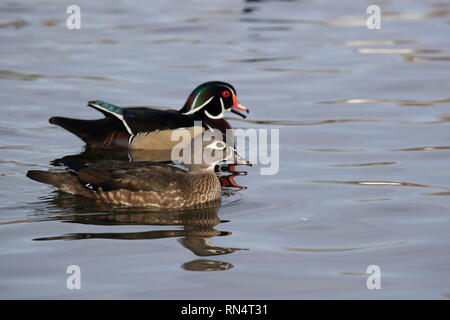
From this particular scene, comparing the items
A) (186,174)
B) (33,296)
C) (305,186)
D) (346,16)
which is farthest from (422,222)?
(346,16)

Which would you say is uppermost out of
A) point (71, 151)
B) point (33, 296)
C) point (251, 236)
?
point (71, 151)

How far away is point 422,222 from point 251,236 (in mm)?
1692

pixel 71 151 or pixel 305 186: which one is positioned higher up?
pixel 71 151

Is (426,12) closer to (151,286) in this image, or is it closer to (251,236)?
(251,236)

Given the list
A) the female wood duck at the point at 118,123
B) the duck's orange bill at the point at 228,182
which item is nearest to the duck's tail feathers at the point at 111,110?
the female wood duck at the point at 118,123

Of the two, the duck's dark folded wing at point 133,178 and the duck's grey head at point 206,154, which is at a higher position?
A: the duck's grey head at point 206,154

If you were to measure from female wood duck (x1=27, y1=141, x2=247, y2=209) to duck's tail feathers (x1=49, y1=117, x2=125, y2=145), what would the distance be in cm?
262

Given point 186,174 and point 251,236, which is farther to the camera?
point 186,174

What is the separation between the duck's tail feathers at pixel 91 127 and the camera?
42.6ft

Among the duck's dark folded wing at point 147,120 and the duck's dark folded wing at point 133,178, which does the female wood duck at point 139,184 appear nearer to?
the duck's dark folded wing at point 133,178

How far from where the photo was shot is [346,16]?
22844 mm

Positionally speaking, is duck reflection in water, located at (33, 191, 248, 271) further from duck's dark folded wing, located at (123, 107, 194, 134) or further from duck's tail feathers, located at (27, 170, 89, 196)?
duck's dark folded wing, located at (123, 107, 194, 134)

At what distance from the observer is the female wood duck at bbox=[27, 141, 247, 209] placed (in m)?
10.1

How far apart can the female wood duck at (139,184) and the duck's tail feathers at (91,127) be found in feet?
8.59
